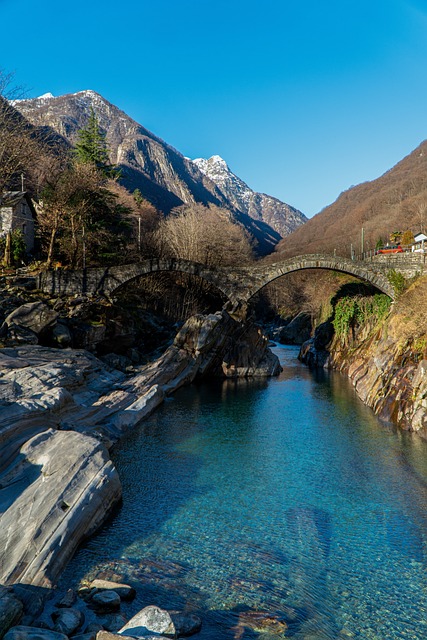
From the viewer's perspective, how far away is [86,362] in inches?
874

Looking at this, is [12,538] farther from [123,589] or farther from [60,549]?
[123,589]

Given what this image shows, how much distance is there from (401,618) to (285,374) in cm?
2750

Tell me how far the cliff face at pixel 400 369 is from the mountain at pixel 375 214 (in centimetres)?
4917

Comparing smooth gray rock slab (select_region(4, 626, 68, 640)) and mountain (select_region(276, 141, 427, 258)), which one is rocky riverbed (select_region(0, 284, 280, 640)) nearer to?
smooth gray rock slab (select_region(4, 626, 68, 640))

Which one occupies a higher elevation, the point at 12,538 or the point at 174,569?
the point at 12,538

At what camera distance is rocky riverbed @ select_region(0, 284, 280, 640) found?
8.05 m

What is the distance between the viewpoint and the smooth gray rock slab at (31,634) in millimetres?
6078

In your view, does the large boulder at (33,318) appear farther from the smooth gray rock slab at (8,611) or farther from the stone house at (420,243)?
the stone house at (420,243)

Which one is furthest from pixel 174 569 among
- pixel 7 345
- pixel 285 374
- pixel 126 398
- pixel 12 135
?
pixel 285 374

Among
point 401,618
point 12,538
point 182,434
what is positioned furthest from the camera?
point 182,434

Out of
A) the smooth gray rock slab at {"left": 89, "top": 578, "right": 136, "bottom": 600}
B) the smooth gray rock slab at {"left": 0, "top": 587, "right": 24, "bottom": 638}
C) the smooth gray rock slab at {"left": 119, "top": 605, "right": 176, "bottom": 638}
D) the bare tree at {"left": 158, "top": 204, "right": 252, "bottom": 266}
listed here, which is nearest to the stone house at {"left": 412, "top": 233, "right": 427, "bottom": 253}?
the bare tree at {"left": 158, "top": 204, "right": 252, "bottom": 266}

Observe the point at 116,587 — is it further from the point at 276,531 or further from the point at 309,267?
the point at 309,267

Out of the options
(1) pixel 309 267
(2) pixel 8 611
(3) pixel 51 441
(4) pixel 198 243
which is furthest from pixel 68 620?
(4) pixel 198 243

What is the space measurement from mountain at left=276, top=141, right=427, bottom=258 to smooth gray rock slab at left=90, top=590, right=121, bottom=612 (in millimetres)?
71087
